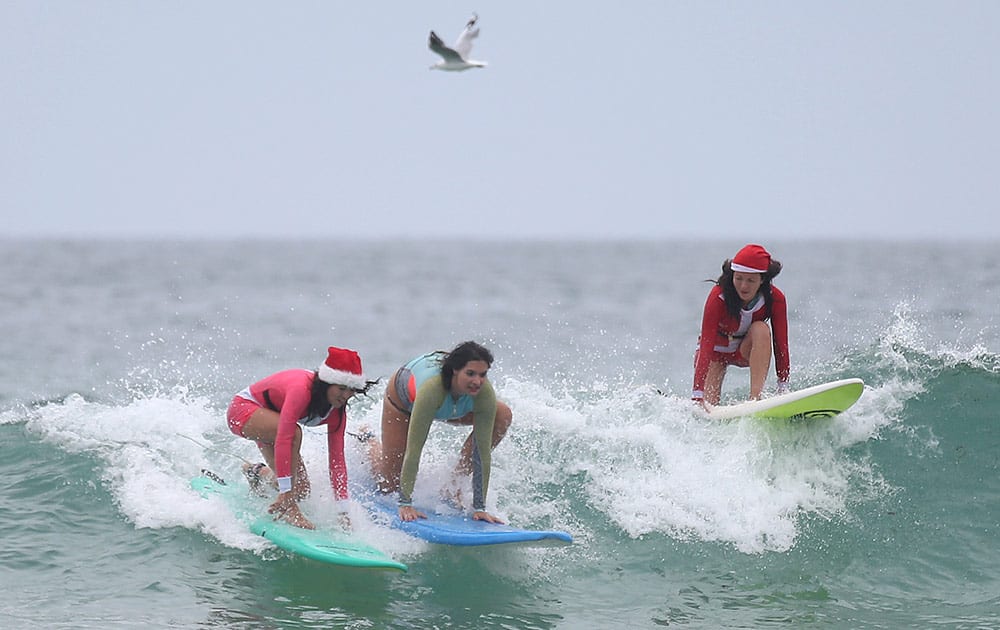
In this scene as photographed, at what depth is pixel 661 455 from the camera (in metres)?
9.01

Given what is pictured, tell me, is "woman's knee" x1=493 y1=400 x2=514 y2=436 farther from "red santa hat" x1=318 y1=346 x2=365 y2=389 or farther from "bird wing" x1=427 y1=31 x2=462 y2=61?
"bird wing" x1=427 y1=31 x2=462 y2=61

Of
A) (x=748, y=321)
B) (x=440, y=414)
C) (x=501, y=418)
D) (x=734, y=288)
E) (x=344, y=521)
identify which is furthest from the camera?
(x=748, y=321)

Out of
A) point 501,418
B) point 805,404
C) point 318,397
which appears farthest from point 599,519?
point 318,397

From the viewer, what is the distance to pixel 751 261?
8594 mm

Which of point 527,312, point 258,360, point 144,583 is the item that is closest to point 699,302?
point 527,312

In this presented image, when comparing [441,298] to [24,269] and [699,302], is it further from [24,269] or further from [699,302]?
[24,269]

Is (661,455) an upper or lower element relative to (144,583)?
upper

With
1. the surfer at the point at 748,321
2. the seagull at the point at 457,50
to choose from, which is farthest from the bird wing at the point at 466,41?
the surfer at the point at 748,321

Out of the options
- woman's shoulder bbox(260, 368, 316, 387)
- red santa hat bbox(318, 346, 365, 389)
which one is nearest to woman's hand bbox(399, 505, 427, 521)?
red santa hat bbox(318, 346, 365, 389)

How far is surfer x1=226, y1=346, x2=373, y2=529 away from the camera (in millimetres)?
7301

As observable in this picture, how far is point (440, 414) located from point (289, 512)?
3.86 ft

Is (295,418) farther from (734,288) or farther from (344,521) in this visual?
(734,288)

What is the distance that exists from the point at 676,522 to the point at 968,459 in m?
2.64

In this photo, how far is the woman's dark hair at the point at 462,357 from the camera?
280 inches
